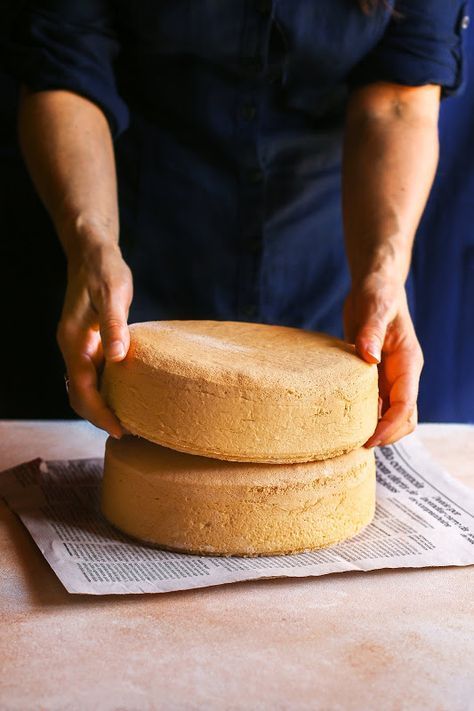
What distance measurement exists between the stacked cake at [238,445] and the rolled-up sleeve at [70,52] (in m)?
0.50

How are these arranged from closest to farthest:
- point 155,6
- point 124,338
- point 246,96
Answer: point 124,338
point 155,6
point 246,96

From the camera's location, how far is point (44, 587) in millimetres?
1080

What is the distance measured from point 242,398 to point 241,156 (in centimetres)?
73

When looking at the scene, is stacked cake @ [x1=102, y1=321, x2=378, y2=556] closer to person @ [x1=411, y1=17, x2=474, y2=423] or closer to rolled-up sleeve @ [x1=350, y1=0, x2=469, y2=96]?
rolled-up sleeve @ [x1=350, y1=0, x2=469, y2=96]

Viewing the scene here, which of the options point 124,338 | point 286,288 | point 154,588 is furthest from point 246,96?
point 154,588

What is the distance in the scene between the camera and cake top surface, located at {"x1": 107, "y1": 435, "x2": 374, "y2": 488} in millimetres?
1152

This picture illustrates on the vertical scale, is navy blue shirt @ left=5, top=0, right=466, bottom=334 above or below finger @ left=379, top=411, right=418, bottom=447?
above

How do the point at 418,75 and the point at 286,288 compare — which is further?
the point at 286,288

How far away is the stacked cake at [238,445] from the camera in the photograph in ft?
3.65

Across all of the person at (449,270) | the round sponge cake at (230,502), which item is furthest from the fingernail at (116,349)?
the person at (449,270)

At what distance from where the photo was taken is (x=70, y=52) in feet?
5.01

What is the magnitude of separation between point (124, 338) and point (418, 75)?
77 cm

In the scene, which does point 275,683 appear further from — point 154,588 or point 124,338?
point 124,338

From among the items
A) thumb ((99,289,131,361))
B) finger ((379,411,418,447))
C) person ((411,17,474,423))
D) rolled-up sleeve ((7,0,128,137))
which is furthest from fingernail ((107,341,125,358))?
person ((411,17,474,423))
